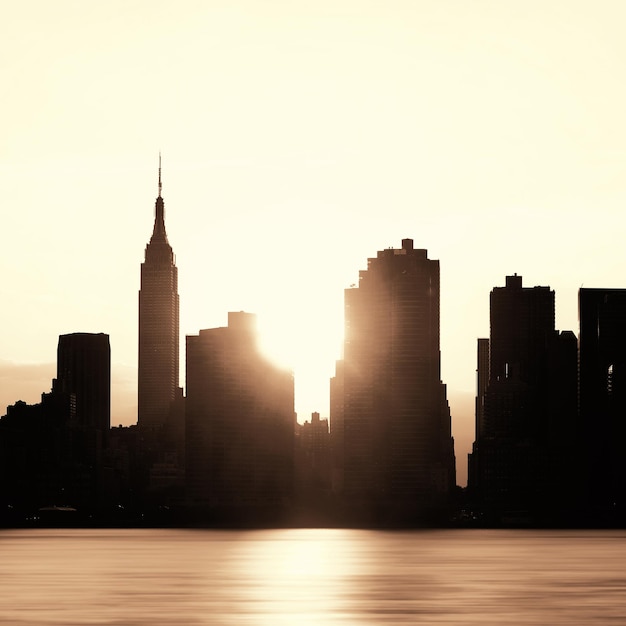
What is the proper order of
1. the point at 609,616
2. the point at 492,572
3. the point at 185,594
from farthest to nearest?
the point at 492,572 < the point at 185,594 < the point at 609,616

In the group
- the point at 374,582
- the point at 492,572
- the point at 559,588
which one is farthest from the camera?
the point at 492,572

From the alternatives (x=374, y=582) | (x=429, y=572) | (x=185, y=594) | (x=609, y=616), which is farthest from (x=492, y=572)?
(x=609, y=616)

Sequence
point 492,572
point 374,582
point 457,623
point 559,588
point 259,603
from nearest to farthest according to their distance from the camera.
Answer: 1. point 457,623
2. point 259,603
3. point 559,588
4. point 374,582
5. point 492,572

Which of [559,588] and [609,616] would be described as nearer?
[609,616]

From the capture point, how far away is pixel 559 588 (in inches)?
6230

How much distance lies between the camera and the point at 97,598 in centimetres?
14000

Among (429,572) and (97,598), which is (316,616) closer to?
(97,598)

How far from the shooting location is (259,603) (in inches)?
5276

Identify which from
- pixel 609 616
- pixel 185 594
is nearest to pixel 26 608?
pixel 185 594

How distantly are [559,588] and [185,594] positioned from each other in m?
41.3

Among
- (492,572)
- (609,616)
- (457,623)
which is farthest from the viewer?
(492,572)

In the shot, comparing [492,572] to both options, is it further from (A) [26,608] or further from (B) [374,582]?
(A) [26,608]

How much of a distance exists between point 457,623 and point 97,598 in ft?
137

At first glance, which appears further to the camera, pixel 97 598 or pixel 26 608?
pixel 97 598
